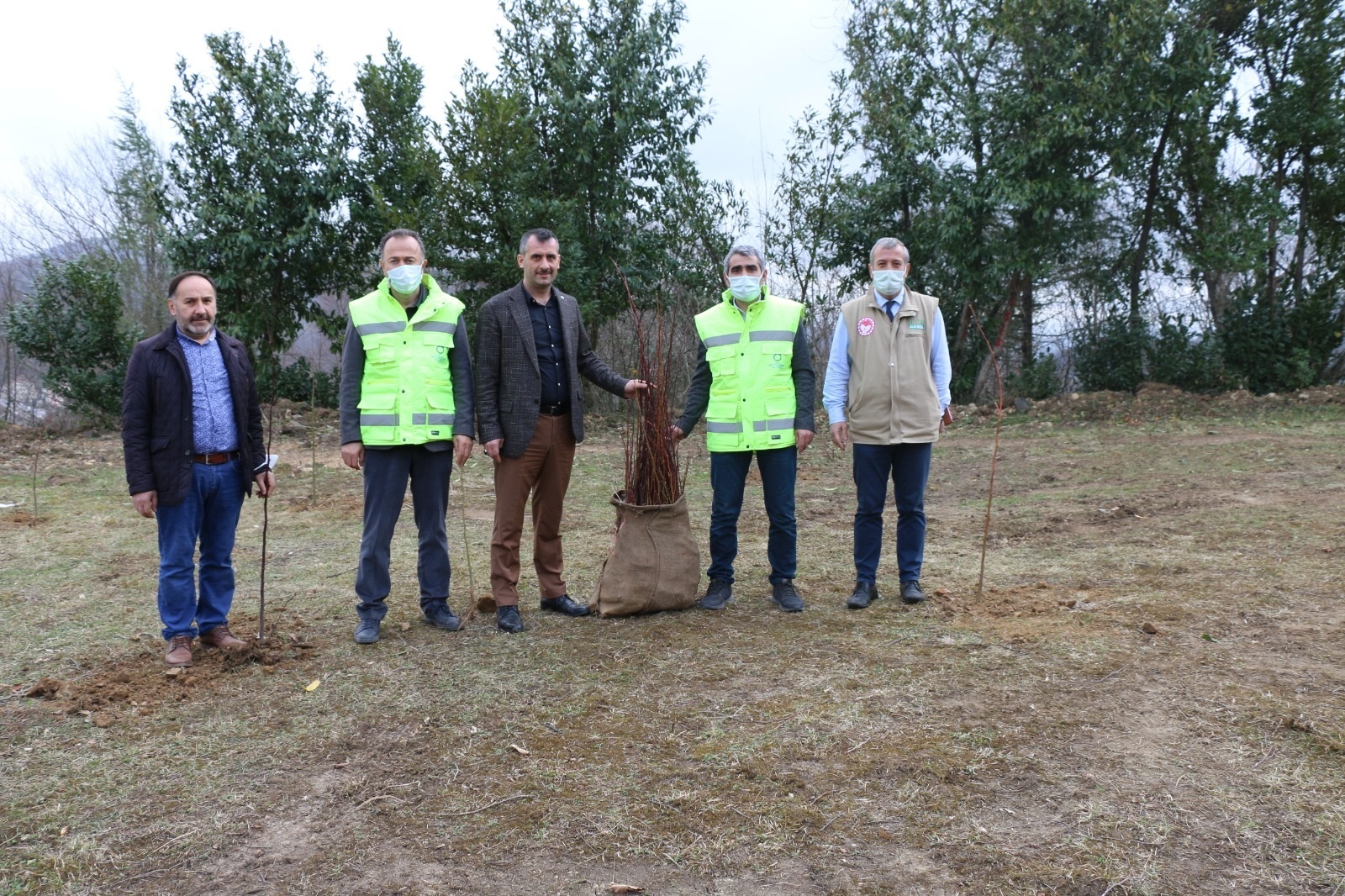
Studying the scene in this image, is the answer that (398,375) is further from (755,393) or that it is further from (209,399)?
(755,393)

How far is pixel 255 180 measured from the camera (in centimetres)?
1308

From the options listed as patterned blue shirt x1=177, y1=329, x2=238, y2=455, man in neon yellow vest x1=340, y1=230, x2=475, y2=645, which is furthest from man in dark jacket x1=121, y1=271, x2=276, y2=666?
man in neon yellow vest x1=340, y1=230, x2=475, y2=645

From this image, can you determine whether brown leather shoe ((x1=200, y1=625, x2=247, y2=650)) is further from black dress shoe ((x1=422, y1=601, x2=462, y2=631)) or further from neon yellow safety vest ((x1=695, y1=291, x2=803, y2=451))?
neon yellow safety vest ((x1=695, y1=291, x2=803, y2=451))

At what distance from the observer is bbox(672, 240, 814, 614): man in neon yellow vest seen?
172 inches

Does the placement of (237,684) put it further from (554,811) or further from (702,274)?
(702,274)

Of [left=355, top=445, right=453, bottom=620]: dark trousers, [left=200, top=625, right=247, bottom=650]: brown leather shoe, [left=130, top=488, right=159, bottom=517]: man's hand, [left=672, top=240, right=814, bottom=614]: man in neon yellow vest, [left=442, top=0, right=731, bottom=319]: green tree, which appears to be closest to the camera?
[left=130, top=488, right=159, bottom=517]: man's hand

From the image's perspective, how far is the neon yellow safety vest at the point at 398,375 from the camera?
4020 millimetres

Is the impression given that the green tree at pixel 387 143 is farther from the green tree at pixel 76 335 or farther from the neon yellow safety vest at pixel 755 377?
the neon yellow safety vest at pixel 755 377

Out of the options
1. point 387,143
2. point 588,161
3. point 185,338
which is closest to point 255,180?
point 387,143

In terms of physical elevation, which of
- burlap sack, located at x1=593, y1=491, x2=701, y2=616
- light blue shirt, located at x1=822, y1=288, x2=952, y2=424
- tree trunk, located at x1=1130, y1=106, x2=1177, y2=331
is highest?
tree trunk, located at x1=1130, y1=106, x2=1177, y2=331

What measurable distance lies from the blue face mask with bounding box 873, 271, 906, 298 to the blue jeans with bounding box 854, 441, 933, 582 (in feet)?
2.34

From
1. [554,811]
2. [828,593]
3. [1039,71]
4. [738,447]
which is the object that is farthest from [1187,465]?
[554,811]

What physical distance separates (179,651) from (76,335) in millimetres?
11340

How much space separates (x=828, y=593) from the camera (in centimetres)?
486
